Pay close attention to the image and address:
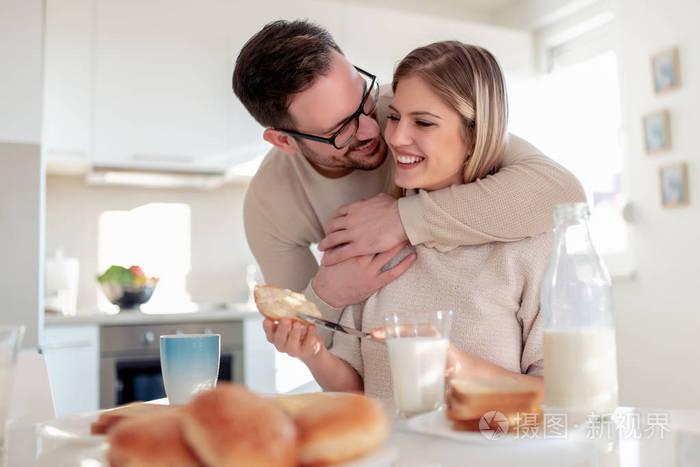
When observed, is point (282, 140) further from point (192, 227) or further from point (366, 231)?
point (192, 227)

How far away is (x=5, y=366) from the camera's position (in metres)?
0.60

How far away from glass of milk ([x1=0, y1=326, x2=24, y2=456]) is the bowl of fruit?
259 centimetres

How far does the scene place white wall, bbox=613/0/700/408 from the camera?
9.01 feet

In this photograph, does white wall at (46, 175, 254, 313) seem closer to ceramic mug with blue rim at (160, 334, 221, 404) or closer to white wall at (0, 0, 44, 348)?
white wall at (0, 0, 44, 348)

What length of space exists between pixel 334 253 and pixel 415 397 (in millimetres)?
654

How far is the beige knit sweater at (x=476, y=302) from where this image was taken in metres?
1.17

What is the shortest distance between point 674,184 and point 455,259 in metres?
1.99

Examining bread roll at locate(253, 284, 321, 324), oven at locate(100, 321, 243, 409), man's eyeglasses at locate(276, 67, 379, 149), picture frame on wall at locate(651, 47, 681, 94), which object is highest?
picture frame on wall at locate(651, 47, 681, 94)

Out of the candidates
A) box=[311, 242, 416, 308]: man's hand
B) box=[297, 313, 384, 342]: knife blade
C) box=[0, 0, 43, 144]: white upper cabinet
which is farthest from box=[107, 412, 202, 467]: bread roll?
box=[0, 0, 43, 144]: white upper cabinet

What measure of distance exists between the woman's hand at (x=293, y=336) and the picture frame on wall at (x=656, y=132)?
2368 millimetres

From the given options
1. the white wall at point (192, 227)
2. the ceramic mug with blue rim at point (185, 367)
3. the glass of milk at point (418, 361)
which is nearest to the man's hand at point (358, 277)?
the ceramic mug with blue rim at point (185, 367)

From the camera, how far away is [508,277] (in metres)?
1.19

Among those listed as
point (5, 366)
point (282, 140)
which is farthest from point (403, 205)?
point (5, 366)

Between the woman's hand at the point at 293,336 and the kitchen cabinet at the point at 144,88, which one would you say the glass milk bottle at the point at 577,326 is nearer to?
the woman's hand at the point at 293,336
